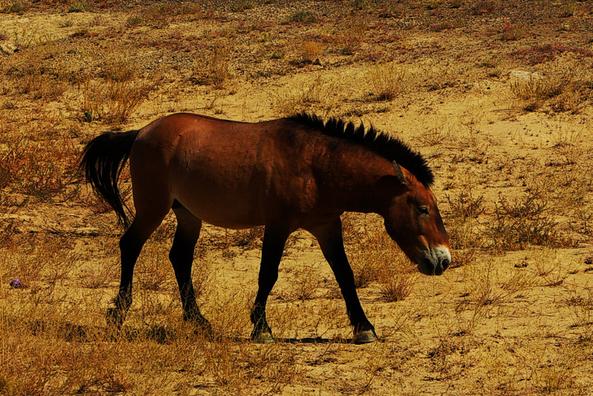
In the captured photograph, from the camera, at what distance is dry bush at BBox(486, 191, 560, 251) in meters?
11.5

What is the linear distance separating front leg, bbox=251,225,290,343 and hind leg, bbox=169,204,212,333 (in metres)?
0.73

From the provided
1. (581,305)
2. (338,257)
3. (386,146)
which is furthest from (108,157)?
(581,305)

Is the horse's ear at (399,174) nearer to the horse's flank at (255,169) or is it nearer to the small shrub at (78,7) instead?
the horse's flank at (255,169)

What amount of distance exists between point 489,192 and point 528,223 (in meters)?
1.61

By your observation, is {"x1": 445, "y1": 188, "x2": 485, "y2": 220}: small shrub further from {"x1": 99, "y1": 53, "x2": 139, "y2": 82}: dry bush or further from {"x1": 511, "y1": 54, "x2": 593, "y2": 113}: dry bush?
{"x1": 99, "y1": 53, "x2": 139, "y2": 82}: dry bush

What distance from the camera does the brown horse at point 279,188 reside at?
8.32 meters

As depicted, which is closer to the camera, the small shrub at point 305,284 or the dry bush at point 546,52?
the small shrub at point 305,284

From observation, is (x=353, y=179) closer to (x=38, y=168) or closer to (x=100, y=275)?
(x=100, y=275)

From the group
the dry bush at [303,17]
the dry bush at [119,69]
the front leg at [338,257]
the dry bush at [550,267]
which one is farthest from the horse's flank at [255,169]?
the dry bush at [303,17]

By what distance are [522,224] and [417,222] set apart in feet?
13.0

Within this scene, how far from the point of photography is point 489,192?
1392 centimetres

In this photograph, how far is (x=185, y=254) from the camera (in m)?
9.27

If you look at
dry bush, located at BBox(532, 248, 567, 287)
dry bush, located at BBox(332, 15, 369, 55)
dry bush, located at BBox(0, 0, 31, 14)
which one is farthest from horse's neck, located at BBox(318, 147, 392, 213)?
dry bush, located at BBox(0, 0, 31, 14)

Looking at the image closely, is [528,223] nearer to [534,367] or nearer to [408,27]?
[534,367]
